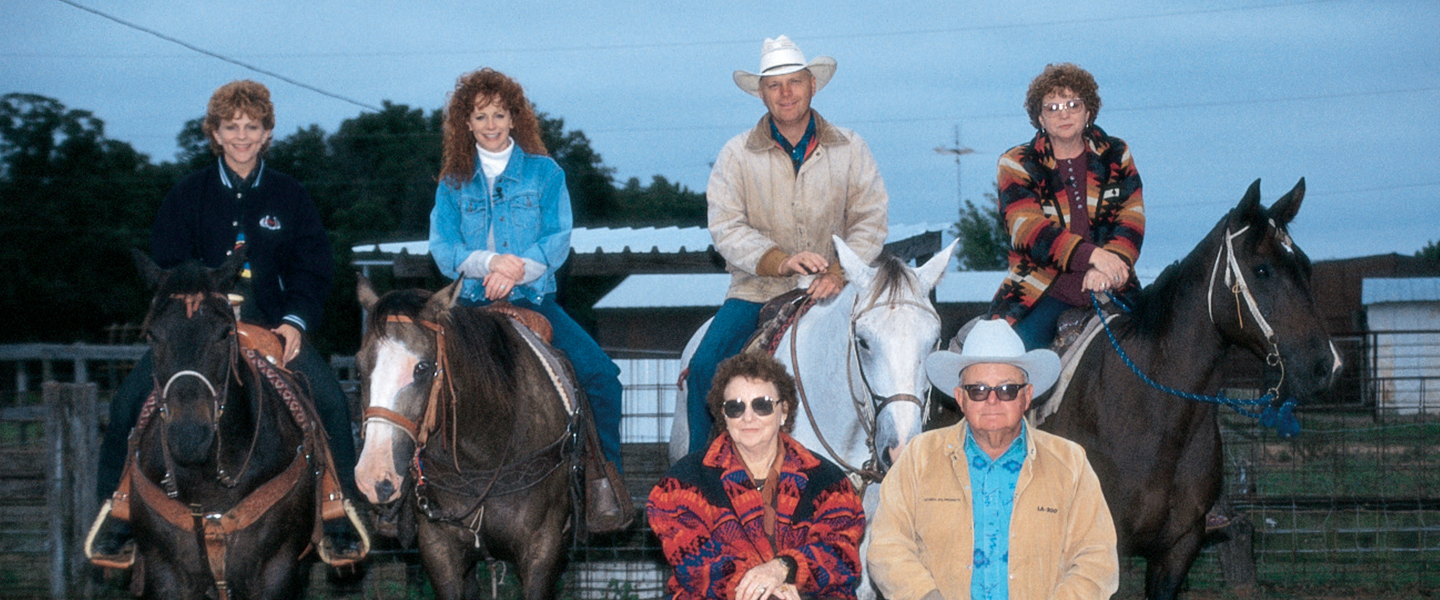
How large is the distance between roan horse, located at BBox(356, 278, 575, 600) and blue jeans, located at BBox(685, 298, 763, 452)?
1.96ft

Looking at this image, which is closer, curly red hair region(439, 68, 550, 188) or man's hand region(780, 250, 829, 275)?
man's hand region(780, 250, 829, 275)

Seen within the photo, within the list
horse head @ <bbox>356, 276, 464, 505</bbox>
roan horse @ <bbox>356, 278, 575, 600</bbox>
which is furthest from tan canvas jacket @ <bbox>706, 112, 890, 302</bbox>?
horse head @ <bbox>356, 276, 464, 505</bbox>

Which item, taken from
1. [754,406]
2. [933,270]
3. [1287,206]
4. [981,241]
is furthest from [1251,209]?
[981,241]

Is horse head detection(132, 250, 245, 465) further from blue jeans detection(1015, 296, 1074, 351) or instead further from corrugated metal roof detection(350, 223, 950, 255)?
corrugated metal roof detection(350, 223, 950, 255)

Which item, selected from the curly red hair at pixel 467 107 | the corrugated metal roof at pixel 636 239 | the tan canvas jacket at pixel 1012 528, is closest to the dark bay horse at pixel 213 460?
the curly red hair at pixel 467 107

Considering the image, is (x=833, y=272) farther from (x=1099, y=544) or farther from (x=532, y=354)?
(x=1099, y=544)

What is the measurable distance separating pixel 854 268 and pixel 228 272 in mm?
2412

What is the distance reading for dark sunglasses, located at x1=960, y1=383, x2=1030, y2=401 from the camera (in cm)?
348

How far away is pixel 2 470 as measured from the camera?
7.33 m

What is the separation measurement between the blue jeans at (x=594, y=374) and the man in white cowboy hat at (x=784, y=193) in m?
0.35

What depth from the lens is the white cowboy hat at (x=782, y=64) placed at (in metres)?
5.36

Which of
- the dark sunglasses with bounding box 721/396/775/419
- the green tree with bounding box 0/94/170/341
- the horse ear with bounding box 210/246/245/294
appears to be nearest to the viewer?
the dark sunglasses with bounding box 721/396/775/419

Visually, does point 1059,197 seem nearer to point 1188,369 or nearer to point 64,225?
point 1188,369

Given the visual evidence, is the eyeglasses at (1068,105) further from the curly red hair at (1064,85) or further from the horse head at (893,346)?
the horse head at (893,346)
